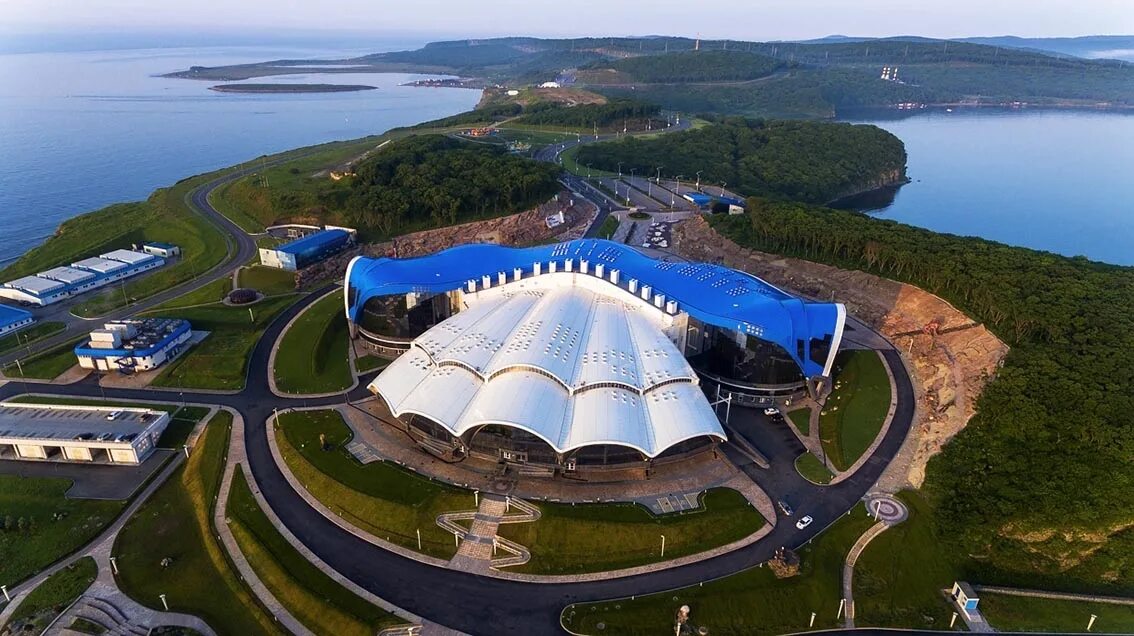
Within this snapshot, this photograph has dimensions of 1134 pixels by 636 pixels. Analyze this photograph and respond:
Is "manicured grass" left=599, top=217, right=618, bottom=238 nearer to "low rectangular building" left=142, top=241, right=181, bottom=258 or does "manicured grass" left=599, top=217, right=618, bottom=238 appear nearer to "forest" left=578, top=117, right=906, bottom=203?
"forest" left=578, top=117, right=906, bottom=203

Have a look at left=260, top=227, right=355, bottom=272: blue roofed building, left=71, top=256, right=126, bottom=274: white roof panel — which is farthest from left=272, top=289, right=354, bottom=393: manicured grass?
left=71, top=256, right=126, bottom=274: white roof panel

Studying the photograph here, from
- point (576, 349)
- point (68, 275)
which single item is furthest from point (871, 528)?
point (68, 275)

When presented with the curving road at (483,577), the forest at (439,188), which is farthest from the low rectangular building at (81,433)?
the forest at (439,188)

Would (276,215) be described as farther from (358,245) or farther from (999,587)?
(999,587)

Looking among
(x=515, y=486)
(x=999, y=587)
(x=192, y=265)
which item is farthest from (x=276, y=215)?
(x=999, y=587)

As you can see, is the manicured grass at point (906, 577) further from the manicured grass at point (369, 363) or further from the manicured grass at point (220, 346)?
the manicured grass at point (220, 346)

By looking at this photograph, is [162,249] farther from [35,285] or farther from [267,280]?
[267,280]
